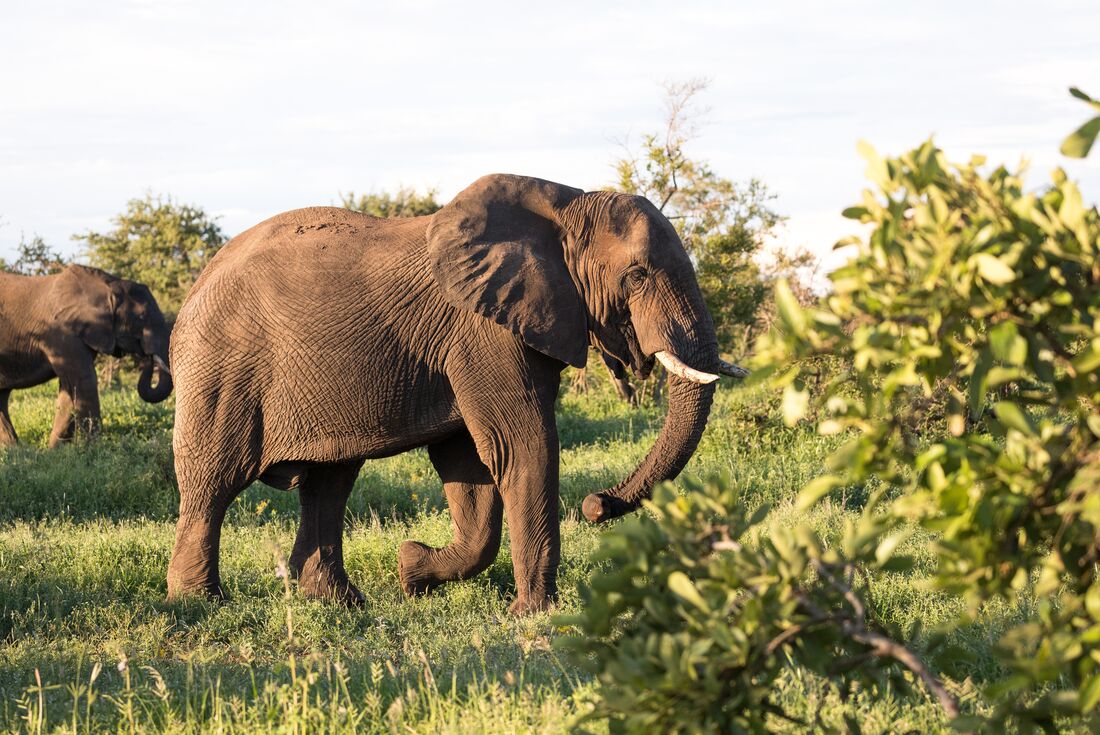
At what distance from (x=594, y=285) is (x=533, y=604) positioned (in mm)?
1691

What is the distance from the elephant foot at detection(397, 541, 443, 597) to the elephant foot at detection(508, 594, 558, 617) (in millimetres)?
736

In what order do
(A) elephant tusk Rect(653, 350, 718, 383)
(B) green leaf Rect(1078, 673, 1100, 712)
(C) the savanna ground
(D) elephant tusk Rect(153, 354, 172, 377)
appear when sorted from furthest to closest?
(D) elephant tusk Rect(153, 354, 172, 377) < (A) elephant tusk Rect(653, 350, 718, 383) < (C) the savanna ground < (B) green leaf Rect(1078, 673, 1100, 712)

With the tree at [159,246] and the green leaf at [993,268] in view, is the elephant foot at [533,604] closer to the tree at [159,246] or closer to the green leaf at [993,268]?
the green leaf at [993,268]

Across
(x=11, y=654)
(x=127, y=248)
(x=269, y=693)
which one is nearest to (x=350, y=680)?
(x=269, y=693)

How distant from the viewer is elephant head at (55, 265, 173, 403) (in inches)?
579

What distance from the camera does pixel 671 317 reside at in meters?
6.79

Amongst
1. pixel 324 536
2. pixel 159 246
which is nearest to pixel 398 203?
pixel 159 246

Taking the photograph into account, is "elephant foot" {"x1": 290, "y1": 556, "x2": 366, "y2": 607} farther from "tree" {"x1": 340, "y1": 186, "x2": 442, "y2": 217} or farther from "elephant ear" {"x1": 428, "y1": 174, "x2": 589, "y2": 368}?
"tree" {"x1": 340, "y1": 186, "x2": 442, "y2": 217}

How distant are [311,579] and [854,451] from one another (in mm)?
5404

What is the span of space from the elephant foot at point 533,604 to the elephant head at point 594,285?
27.7 inches

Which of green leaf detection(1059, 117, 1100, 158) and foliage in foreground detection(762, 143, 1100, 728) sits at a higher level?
green leaf detection(1059, 117, 1100, 158)

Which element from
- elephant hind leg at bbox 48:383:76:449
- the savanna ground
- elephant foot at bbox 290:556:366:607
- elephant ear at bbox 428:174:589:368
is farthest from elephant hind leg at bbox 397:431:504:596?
elephant hind leg at bbox 48:383:76:449

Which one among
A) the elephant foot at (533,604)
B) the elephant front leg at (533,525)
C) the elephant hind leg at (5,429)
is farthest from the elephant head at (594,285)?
the elephant hind leg at (5,429)

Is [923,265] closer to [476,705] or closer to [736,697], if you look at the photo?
[736,697]
